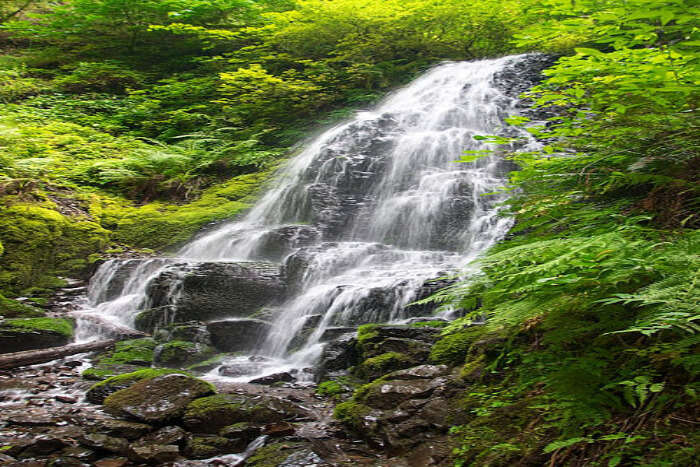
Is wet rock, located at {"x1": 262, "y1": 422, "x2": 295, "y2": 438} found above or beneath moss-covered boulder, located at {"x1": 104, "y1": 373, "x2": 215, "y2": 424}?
beneath

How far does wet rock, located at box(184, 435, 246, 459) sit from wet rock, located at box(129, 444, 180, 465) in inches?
3.9

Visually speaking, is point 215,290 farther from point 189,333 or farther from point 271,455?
point 271,455

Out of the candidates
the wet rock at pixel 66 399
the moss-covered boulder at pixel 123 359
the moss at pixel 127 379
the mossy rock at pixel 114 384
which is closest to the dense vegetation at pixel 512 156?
the moss-covered boulder at pixel 123 359

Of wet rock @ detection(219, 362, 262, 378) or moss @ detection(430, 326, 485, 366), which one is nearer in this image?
moss @ detection(430, 326, 485, 366)

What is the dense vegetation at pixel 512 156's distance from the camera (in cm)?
207

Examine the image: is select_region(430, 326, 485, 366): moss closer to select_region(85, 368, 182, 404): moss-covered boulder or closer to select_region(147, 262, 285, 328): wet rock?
select_region(85, 368, 182, 404): moss-covered boulder

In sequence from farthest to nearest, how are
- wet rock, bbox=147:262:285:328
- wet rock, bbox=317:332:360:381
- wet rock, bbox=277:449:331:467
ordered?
wet rock, bbox=147:262:285:328
wet rock, bbox=317:332:360:381
wet rock, bbox=277:449:331:467

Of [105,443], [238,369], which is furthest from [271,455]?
[238,369]

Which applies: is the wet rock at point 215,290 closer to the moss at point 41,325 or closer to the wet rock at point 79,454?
the moss at point 41,325

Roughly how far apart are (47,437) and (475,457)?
121 inches

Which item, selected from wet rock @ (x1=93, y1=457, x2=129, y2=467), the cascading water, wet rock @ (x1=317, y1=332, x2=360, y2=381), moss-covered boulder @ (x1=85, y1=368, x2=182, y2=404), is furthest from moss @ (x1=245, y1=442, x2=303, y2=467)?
the cascading water

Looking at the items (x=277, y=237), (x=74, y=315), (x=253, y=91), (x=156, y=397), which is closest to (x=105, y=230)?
(x=74, y=315)

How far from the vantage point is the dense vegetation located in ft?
6.78

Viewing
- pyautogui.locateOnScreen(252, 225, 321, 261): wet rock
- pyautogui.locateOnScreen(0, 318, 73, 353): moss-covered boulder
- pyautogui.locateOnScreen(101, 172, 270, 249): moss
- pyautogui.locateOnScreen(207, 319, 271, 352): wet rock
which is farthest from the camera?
pyautogui.locateOnScreen(101, 172, 270, 249): moss
